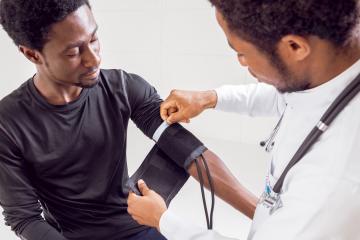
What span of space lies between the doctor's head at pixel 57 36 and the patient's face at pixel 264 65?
43 centimetres

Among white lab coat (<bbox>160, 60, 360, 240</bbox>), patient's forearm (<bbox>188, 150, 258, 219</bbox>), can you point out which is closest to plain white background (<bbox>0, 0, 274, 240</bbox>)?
patient's forearm (<bbox>188, 150, 258, 219</bbox>)

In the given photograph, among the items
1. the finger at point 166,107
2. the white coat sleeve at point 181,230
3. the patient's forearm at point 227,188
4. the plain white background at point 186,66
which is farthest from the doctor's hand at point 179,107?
the plain white background at point 186,66

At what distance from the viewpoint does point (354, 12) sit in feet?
1.87

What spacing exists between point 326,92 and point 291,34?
0.14 meters

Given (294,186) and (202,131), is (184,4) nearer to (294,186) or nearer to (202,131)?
(202,131)

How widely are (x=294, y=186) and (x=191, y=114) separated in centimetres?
50

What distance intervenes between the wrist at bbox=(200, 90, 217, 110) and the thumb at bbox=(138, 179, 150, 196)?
29 cm

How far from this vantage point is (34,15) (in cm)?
91

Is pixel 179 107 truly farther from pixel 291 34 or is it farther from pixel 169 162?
pixel 291 34

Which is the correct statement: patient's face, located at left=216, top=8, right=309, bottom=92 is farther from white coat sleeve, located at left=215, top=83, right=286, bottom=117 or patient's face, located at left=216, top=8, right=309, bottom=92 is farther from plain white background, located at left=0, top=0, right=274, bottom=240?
plain white background, located at left=0, top=0, right=274, bottom=240

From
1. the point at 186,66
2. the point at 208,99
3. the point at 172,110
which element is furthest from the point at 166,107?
the point at 186,66

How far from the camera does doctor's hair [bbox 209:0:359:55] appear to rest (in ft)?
1.83

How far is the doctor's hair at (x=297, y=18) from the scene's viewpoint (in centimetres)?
56

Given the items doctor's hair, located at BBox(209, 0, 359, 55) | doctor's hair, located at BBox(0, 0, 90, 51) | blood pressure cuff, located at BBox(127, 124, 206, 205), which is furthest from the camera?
blood pressure cuff, located at BBox(127, 124, 206, 205)
